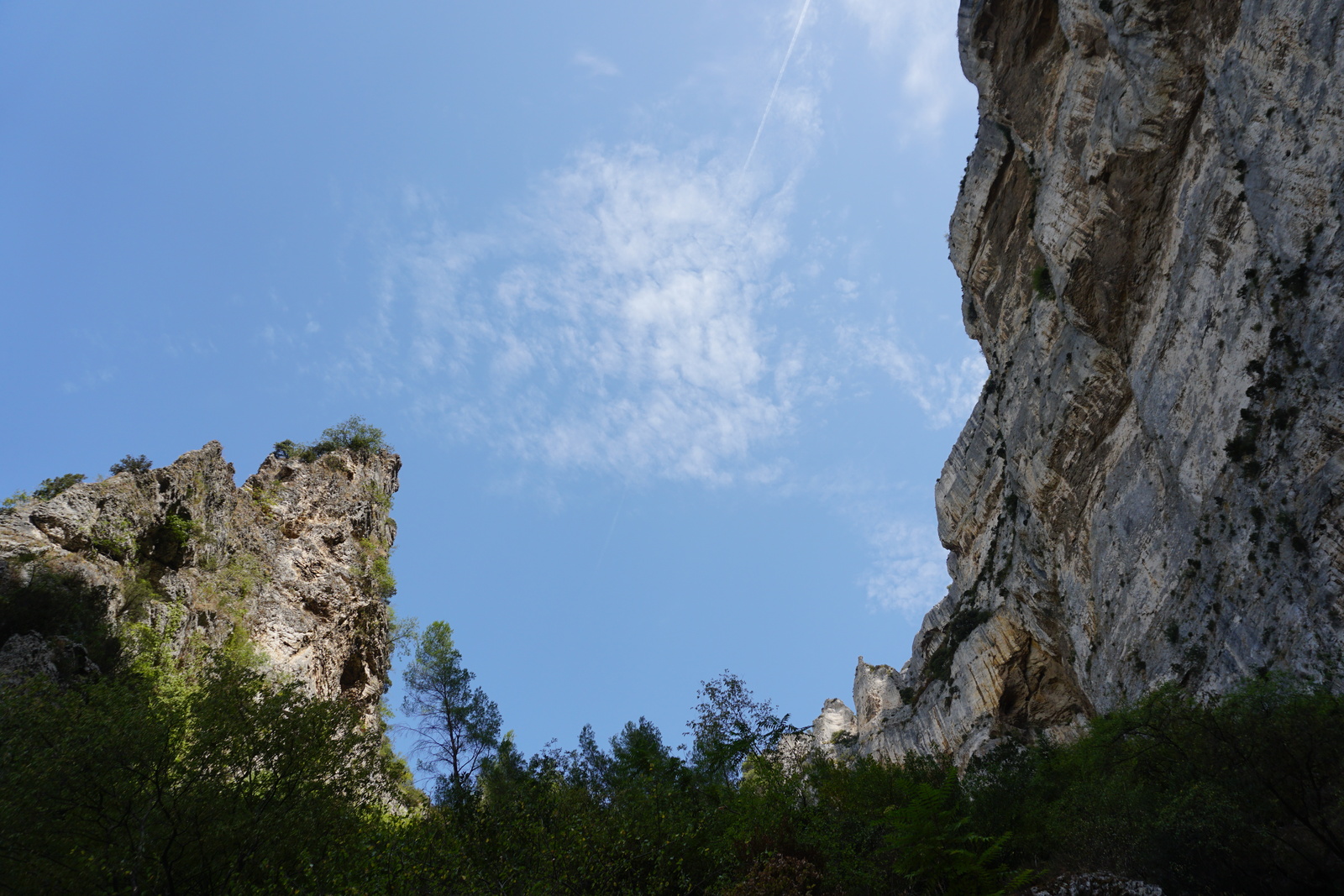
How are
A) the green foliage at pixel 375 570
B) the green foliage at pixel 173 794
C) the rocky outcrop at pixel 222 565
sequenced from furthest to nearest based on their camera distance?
the green foliage at pixel 375 570
the rocky outcrop at pixel 222 565
the green foliage at pixel 173 794

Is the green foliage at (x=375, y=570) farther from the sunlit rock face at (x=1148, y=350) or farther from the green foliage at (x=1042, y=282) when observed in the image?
the green foliage at (x=1042, y=282)

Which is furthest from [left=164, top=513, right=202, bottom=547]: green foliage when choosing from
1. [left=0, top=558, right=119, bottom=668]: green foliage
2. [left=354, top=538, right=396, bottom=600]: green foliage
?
[left=354, top=538, right=396, bottom=600]: green foliage

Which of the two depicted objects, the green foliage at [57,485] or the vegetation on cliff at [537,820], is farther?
the green foliage at [57,485]

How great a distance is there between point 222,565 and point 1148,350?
50742 mm

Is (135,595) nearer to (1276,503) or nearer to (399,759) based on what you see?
(399,759)

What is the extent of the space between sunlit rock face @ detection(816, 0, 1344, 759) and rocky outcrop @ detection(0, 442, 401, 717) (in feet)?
140

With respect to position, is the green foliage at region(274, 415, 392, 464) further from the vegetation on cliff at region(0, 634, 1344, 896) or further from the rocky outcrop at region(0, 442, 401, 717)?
the vegetation on cliff at region(0, 634, 1344, 896)

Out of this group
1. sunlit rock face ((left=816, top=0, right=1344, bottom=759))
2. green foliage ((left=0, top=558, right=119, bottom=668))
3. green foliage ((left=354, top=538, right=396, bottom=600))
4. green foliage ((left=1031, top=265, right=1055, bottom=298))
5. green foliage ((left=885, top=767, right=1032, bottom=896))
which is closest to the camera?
green foliage ((left=885, top=767, right=1032, bottom=896))

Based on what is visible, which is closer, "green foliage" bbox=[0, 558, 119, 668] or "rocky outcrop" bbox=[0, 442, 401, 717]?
"green foliage" bbox=[0, 558, 119, 668]

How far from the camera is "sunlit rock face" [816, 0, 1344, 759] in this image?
1054 inches

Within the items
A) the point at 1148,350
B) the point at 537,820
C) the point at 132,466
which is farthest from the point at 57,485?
the point at 1148,350

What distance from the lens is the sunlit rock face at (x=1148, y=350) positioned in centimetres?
2678

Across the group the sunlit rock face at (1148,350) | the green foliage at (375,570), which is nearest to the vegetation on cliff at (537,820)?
the sunlit rock face at (1148,350)

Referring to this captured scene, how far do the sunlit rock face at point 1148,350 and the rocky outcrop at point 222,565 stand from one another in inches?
1680
